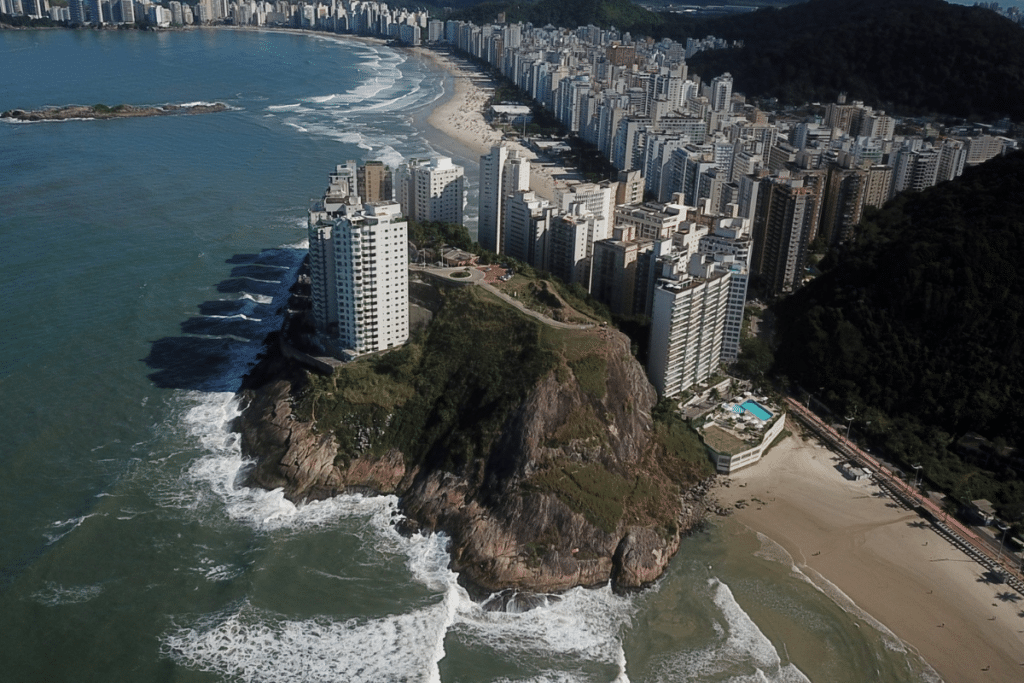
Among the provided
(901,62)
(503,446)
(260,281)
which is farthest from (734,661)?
(901,62)

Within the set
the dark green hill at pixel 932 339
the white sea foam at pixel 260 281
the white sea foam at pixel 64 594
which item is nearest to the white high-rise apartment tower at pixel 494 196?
the white sea foam at pixel 260 281

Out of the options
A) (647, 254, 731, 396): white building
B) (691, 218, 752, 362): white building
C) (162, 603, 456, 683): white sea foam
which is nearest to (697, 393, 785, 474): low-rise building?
(647, 254, 731, 396): white building

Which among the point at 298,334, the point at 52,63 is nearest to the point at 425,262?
the point at 298,334

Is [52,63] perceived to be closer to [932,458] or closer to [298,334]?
[298,334]

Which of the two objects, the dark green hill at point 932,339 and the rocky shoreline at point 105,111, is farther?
the rocky shoreline at point 105,111

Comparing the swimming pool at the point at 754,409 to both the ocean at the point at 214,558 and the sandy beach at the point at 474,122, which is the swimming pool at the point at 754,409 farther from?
the sandy beach at the point at 474,122

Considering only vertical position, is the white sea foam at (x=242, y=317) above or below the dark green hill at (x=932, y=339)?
below
